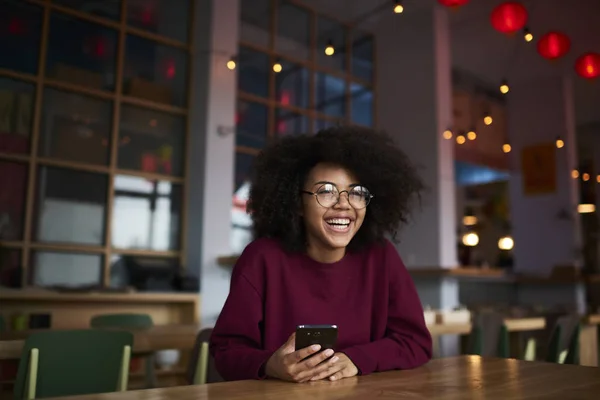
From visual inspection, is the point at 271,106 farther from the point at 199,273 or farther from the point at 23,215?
the point at 23,215

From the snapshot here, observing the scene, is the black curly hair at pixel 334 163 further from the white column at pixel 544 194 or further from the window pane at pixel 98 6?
the white column at pixel 544 194

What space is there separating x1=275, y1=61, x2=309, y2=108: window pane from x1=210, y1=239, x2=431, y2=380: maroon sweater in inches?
189

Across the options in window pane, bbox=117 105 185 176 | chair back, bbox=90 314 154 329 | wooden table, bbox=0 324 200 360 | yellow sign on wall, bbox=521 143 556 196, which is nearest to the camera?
wooden table, bbox=0 324 200 360

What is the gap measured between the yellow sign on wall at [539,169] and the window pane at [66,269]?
673cm

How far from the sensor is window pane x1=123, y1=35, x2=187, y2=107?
5199 mm

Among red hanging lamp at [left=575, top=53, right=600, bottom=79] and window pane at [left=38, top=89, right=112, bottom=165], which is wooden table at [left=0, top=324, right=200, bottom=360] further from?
red hanging lamp at [left=575, top=53, right=600, bottom=79]

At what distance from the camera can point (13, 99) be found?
4527 mm

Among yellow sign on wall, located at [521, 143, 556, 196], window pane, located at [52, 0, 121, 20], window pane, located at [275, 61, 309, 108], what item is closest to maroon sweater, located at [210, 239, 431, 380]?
window pane, located at [52, 0, 121, 20]

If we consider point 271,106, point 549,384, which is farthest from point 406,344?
point 271,106

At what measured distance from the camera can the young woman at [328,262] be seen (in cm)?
154

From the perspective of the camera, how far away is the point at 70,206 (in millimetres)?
4742

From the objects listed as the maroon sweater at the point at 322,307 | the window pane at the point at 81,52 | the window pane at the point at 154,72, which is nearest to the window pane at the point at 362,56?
the window pane at the point at 154,72

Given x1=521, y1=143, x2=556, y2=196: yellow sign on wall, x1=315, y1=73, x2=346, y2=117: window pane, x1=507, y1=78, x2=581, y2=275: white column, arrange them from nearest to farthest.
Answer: x1=315, y1=73, x2=346, y2=117: window pane, x1=507, y1=78, x2=581, y2=275: white column, x1=521, y1=143, x2=556, y2=196: yellow sign on wall

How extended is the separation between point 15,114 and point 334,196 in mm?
3758
